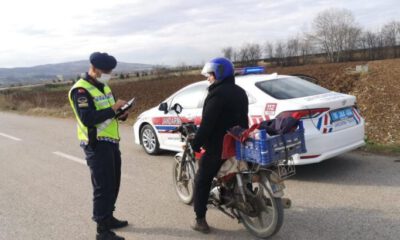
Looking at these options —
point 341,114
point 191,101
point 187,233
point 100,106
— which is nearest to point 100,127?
point 100,106

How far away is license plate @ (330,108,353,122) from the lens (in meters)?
6.13

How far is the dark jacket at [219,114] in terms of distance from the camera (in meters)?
4.16

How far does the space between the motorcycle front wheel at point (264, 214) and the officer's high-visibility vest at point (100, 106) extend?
1643 millimetres

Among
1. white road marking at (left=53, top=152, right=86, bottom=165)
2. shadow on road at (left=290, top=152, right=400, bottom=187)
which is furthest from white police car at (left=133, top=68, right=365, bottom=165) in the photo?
white road marking at (left=53, top=152, right=86, bottom=165)

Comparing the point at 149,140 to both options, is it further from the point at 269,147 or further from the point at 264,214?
the point at 269,147

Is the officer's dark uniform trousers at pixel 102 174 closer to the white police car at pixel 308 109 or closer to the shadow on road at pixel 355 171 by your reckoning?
the white police car at pixel 308 109

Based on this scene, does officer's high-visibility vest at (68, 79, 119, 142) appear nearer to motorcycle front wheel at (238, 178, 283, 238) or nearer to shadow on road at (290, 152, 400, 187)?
motorcycle front wheel at (238, 178, 283, 238)

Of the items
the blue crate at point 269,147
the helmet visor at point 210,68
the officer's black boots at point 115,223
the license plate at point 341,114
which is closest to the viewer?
the blue crate at point 269,147

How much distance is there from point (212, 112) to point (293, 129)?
80 centimetres

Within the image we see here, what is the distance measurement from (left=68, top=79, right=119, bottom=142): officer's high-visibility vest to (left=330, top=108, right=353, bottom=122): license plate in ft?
10.5

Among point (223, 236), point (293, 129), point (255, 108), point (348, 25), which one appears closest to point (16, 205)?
point (223, 236)

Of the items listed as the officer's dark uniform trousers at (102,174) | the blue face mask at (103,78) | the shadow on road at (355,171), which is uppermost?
the blue face mask at (103,78)

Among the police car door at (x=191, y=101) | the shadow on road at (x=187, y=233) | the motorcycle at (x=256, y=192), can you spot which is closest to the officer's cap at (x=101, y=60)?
the motorcycle at (x=256, y=192)

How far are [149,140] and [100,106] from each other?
449cm
